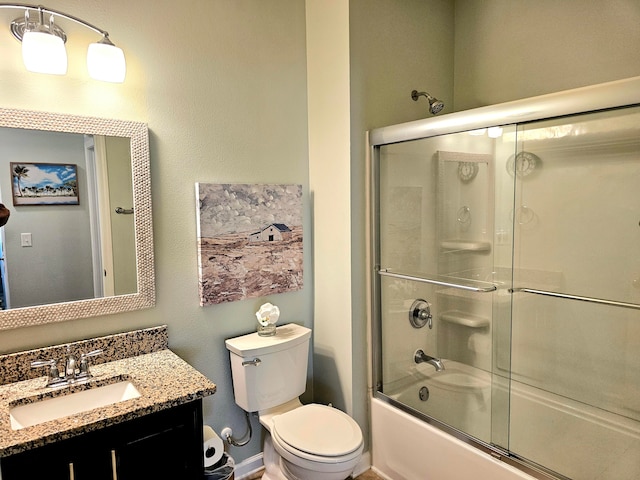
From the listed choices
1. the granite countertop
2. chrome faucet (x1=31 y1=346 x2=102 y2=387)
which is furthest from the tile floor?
chrome faucet (x1=31 y1=346 x2=102 y2=387)

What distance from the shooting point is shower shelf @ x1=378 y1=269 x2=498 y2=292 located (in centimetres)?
215

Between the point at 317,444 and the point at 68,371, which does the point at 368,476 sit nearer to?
the point at 317,444

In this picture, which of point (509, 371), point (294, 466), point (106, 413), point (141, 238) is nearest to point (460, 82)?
point (509, 371)

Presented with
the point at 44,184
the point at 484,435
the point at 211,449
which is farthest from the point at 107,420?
the point at 484,435

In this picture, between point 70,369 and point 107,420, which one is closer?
point 107,420

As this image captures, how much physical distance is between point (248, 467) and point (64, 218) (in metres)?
1.58

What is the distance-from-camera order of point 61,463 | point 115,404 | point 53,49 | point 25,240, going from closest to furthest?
point 61,463 → point 115,404 → point 53,49 → point 25,240

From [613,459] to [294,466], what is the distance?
147 centimetres

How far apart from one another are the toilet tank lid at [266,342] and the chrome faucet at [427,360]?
2.26 ft

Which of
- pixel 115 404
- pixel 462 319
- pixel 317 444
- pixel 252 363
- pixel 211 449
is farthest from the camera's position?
pixel 462 319

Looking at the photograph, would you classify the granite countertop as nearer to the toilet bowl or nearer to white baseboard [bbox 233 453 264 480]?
the toilet bowl

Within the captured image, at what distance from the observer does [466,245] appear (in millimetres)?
2301

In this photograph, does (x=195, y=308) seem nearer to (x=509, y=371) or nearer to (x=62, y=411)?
(x=62, y=411)

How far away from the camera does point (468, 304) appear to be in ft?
8.13
